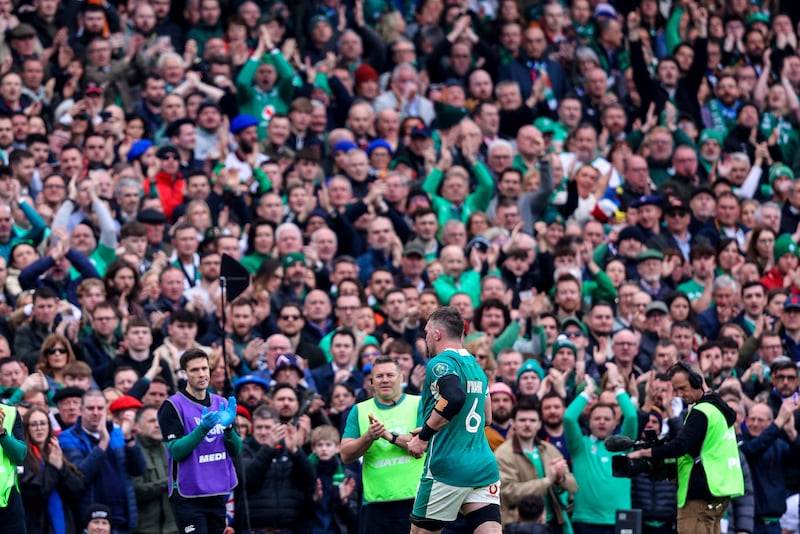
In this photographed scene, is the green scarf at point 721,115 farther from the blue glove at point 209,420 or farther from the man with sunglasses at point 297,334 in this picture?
the blue glove at point 209,420

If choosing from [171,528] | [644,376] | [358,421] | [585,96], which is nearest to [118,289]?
[171,528]

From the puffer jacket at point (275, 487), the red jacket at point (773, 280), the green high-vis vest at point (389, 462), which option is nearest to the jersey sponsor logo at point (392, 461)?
the green high-vis vest at point (389, 462)

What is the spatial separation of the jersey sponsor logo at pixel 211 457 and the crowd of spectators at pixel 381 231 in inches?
62.5

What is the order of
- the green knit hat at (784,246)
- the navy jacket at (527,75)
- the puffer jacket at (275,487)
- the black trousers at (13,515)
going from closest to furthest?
the black trousers at (13,515)
the puffer jacket at (275,487)
the green knit hat at (784,246)
the navy jacket at (527,75)

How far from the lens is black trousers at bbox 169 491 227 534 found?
47.5 ft

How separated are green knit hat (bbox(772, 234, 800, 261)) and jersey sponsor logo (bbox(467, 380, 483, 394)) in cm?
1011

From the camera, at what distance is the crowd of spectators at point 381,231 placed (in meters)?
17.2

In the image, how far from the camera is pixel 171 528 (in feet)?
54.7

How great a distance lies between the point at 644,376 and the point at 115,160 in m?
6.87

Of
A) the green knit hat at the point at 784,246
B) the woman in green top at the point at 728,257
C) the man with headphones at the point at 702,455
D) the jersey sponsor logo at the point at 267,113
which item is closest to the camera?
the man with headphones at the point at 702,455

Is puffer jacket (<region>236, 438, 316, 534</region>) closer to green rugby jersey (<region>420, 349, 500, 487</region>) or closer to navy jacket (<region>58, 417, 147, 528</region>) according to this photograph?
navy jacket (<region>58, 417, 147, 528</region>)

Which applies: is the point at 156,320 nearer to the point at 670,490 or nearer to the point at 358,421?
the point at 358,421

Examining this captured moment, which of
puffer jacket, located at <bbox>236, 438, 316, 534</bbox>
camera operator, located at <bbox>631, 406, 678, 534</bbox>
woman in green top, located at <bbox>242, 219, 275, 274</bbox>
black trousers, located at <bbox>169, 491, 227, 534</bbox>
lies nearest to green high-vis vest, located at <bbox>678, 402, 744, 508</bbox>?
camera operator, located at <bbox>631, 406, 678, 534</bbox>

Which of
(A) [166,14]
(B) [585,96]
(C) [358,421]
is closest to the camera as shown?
(C) [358,421]
